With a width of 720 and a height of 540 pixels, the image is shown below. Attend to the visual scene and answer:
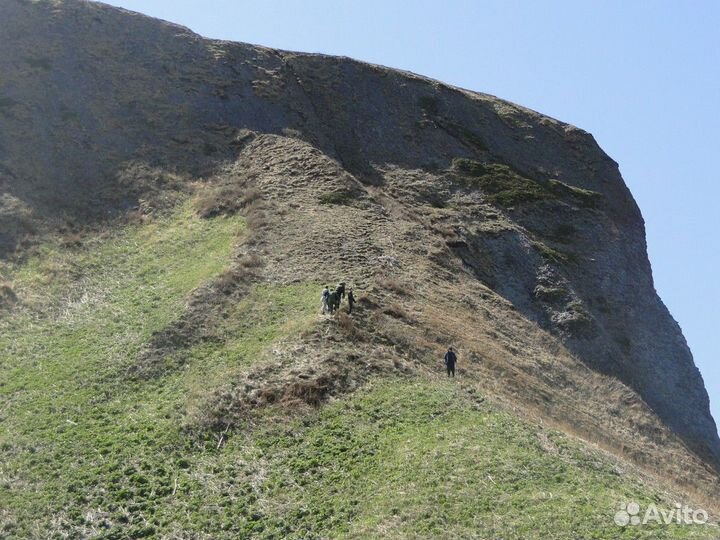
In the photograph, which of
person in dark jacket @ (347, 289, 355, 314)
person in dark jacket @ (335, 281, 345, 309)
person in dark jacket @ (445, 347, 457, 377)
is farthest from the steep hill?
person in dark jacket @ (335, 281, 345, 309)

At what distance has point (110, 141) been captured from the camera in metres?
56.3

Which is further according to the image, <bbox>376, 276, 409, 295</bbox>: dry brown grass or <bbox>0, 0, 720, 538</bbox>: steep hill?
<bbox>376, 276, 409, 295</bbox>: dry brown grass

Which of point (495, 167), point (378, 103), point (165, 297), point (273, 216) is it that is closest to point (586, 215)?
point (495, 167)

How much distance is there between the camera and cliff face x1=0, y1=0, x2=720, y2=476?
4425cm

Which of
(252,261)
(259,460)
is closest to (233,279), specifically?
(252,261)

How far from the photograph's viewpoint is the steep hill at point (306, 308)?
24.7 m

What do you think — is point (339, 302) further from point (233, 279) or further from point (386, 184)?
point (386, 184)

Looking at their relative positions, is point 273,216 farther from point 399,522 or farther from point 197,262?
point 399,522

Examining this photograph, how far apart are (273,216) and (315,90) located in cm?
2094

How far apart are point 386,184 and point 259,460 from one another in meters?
33.9

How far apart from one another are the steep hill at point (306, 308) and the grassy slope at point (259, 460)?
10 centimetres

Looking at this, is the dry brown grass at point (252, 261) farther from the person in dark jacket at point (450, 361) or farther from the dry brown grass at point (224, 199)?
the person in dark jacket at point (450, 361)

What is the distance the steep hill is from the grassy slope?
10 cm

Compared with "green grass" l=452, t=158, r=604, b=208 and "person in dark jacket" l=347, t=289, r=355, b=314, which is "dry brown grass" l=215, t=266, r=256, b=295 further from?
"green grass" l=452, t=158, r=604, b=208
